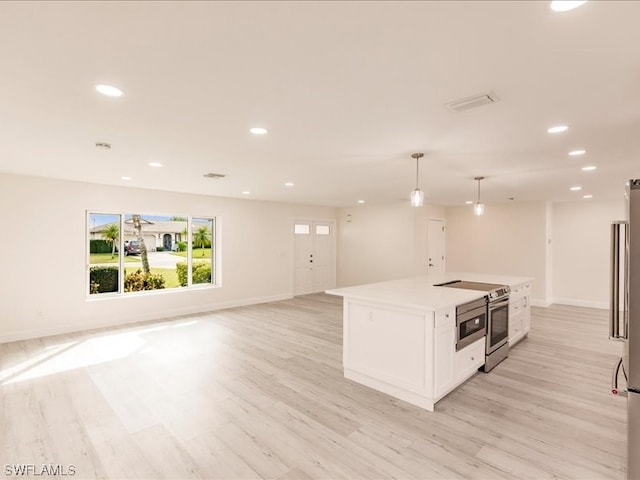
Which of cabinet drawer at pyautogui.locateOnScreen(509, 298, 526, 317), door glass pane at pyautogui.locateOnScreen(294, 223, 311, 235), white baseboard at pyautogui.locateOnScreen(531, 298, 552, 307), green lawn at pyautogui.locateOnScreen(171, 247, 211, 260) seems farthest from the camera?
door glass pane at pyautogui.locateOnScreen(294, 223, 311, 235)

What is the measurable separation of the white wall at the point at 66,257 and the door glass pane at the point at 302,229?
1.87 m

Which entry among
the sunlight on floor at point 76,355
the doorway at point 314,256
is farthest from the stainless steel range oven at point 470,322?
the doorway at point 314,256

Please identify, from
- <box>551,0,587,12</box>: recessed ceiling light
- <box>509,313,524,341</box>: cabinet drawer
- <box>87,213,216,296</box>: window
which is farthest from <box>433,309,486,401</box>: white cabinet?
<box>87,213,216,296</box>: window

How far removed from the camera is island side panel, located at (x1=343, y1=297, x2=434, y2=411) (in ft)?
9.56

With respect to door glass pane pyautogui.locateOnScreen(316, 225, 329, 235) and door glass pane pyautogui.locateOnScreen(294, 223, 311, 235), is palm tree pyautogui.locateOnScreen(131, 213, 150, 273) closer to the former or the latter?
door glass pane pyautogui.locateOnScreen(294, 223, 311, 235)

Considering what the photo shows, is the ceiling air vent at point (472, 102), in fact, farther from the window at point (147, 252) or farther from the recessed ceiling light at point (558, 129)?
the window at point (147, 252)

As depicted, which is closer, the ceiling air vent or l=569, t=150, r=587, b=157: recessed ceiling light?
the ceiling air vent

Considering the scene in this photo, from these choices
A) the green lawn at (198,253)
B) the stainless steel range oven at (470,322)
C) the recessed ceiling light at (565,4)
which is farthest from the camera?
the green lawn at (198,253)

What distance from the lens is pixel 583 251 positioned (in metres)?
7.45

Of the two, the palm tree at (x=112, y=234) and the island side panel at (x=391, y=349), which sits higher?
the palm tree at (x=112, y=234)

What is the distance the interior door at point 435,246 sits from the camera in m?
8.55

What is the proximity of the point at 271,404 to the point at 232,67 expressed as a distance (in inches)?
108

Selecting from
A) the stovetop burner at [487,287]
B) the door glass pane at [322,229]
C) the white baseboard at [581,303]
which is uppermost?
the door glass pane at [322,229]

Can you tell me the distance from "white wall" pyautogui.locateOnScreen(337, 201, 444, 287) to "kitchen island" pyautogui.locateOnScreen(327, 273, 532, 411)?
4.41 m
